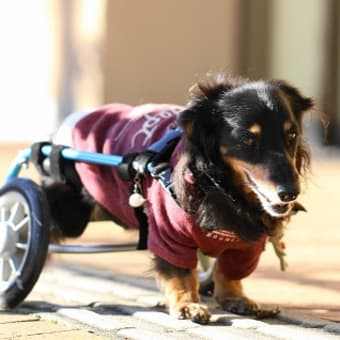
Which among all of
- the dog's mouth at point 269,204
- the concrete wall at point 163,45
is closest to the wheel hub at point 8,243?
the dog's mouth at point 269,204

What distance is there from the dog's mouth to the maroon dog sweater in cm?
22

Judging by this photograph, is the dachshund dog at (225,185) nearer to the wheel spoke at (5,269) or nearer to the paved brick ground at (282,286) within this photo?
the paved brick ground at (282,286)

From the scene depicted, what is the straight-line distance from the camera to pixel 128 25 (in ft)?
45.0

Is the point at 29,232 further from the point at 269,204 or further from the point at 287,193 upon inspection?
the point at 287,193

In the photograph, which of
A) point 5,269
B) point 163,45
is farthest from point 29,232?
point 163,45

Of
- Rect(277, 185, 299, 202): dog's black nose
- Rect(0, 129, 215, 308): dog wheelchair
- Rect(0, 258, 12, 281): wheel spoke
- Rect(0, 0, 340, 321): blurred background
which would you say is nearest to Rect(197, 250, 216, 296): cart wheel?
Rect(0, 129, 215, 308): dog wheelchair

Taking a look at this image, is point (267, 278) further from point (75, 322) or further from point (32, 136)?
point (32, 136)

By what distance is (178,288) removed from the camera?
4.28 meters

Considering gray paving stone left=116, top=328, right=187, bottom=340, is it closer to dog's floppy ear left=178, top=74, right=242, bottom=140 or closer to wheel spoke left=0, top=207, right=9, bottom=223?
dog's floppy ear left=178, top=74, right=242, bottom=140

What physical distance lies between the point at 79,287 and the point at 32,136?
1035 cm

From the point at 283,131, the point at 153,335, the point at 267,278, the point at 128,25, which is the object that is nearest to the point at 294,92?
the point at 283,131

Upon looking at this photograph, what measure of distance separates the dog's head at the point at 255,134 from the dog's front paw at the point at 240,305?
0.58 metres

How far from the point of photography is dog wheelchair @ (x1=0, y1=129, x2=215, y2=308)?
442cm

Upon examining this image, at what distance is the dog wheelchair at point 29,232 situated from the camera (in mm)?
4418
